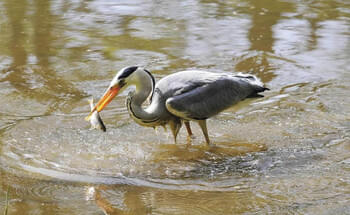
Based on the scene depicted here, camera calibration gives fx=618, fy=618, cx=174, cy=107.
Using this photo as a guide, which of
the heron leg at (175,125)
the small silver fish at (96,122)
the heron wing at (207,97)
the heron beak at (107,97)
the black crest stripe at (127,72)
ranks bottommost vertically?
the heron leg at (175,125)

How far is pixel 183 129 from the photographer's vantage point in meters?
7.39

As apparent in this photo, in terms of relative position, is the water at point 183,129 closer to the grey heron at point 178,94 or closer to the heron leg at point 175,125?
the heron leg at point 175,125

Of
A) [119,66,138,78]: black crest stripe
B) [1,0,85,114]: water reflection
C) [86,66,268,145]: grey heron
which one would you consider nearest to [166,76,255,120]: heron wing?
[86,66,268,145]: grey heron

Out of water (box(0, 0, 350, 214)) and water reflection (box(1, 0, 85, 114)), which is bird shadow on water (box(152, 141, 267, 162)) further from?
water reflection (box(1, 0, 85, 114))

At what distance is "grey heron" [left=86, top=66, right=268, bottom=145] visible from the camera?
19.6ft

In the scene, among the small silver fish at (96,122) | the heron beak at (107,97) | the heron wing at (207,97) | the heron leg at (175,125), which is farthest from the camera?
A: the heron leg at (175,125)

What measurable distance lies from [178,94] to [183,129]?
1.17 metres

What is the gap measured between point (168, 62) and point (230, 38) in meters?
1.64

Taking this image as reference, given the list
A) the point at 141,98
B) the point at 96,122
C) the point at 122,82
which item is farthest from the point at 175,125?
the point at 96,122

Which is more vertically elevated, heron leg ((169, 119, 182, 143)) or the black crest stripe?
the black crest stripe

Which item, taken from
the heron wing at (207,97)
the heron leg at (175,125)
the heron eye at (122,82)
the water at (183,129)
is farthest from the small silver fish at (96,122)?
the heron leg at (175,125)

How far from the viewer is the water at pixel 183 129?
208 inches

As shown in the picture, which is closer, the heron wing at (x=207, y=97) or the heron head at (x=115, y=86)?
the heron head at (x=115, y=86)

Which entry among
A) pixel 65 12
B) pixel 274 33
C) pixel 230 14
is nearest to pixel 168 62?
pixel 274 33
